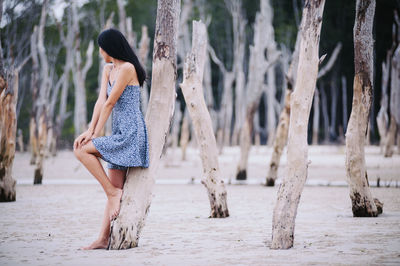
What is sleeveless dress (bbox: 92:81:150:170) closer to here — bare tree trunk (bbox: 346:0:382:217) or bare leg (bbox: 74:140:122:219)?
bare leg (bbox: 74:140:122:219)

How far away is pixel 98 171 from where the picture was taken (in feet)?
18.1

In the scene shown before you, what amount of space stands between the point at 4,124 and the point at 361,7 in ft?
19.9

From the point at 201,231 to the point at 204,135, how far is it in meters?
1.87

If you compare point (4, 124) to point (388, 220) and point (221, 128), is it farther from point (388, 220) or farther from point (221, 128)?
point (221, 128)

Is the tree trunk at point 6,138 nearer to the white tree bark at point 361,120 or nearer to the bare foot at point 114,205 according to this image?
the bare foot at point 114,205

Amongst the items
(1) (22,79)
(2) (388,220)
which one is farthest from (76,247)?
(1) (22,79)

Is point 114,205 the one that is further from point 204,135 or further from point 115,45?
point 204,135

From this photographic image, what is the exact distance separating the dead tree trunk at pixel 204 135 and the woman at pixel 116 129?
284 cm

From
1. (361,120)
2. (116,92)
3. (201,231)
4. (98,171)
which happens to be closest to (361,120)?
(361,120)

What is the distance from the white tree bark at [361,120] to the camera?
795cm

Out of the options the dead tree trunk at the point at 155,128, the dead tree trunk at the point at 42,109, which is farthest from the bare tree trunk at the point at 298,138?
the dead tree trunk at the point at 42,109

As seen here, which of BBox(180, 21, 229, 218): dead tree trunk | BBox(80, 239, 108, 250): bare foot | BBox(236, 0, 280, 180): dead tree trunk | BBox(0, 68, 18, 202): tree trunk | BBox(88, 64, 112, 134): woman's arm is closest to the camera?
BBox(88, 64, 112, 134): woman's arm

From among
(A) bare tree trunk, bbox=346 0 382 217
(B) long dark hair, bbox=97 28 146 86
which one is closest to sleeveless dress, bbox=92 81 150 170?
(B) long dark hair, bbox=97 28 146 86

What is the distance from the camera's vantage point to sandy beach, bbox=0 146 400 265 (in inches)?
206
